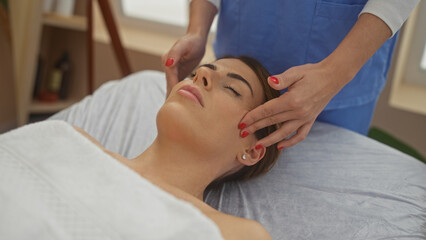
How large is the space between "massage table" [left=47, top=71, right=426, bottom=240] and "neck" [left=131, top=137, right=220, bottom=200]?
0.16 meters

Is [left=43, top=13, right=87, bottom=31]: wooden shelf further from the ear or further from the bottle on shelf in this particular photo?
the ear

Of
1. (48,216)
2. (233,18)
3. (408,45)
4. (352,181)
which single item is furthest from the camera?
(408,45)

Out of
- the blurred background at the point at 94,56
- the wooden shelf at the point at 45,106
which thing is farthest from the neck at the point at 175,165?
the wooden shelf at the point at 45,106

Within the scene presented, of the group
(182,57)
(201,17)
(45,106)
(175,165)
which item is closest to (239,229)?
(175,165)

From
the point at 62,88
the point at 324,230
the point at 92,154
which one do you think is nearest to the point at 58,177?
the point at 92,154

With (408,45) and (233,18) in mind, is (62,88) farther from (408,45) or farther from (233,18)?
(408,45)

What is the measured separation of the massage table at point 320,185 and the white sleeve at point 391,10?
0.48m

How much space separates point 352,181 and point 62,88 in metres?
2.32

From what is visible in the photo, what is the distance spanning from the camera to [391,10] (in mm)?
1147

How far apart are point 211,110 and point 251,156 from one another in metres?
0.20

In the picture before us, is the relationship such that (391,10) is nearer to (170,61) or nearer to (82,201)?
(170,61)

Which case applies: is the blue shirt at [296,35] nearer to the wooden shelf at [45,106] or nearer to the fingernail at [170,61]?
the fingernail at [170,61]

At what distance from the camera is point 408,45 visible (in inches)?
91.4

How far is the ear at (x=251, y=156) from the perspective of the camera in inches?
49.9
